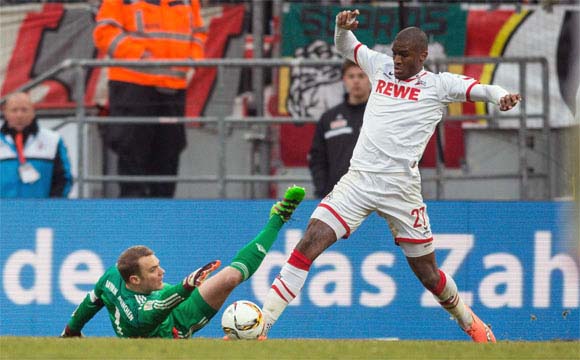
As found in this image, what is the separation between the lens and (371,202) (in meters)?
9.62

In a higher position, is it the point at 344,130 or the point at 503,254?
the point at 344,130

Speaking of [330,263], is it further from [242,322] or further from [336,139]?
[242,322]

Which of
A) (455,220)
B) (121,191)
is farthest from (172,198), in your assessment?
(455,220)

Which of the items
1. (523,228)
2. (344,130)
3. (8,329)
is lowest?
(8,329)

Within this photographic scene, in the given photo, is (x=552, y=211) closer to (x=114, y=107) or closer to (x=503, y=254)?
(x=503, y=254)

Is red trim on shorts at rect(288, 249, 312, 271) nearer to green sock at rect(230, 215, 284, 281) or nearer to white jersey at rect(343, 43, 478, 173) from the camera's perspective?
green sock at rect(230, 215, 284, 281)

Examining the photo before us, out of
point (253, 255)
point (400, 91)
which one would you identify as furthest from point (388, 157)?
point (253, 255)

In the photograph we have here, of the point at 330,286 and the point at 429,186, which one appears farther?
the point at 429,186

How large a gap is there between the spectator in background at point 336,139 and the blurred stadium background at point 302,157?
1.32ft

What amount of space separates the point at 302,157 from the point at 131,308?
13.5 ft

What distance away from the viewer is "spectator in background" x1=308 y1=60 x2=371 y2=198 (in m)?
12.1

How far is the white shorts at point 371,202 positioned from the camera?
31.5 feet

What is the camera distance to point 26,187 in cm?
1282

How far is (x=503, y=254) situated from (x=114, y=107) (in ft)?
13.3
